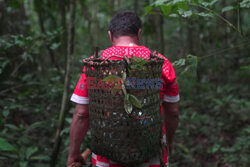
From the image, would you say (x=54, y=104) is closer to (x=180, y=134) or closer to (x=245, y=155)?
(x=180, y=134)

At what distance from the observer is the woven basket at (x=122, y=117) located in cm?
121

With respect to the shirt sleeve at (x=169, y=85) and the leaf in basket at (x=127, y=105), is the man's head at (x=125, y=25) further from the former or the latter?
the leaf in basket at (x=127, y=105)

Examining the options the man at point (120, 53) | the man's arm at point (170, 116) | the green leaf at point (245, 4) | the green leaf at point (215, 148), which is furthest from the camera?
the green leaf at point (215, 148)

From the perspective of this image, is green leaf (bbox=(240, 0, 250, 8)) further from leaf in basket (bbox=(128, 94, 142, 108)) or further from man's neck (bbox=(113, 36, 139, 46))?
leaf in basket (bbox=(128, 94, 142, 108))

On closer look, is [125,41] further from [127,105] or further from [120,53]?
[127,105]

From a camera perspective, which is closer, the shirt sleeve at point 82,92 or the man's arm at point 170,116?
the shirt sleeve at point 82,92

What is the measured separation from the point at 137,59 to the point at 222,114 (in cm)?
381

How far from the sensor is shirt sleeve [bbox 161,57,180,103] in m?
1.52

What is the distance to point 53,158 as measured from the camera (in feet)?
8.46

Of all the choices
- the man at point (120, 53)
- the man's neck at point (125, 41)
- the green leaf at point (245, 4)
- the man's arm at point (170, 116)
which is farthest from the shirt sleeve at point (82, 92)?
the green leaf at point (245, 4)

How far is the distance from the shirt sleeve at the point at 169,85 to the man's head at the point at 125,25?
31 cm

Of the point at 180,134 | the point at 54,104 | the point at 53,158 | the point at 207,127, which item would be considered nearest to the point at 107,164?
the point at 53,158

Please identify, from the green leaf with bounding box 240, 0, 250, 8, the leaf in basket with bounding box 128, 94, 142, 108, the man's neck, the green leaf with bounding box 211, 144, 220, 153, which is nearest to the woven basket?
the leaf in basket with bounding box 128, 94, 142, 108

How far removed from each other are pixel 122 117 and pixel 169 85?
0.54 meters
